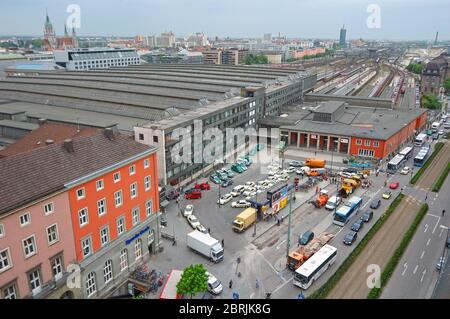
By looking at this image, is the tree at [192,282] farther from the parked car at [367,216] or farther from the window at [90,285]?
the parked car at [367,216]

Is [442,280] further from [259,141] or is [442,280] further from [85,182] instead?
[259,141]

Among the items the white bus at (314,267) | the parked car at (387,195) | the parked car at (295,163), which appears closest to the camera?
the white bus at (314,267)

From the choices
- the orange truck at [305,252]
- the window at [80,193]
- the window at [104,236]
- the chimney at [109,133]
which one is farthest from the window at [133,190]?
the orange truck at [305,252]

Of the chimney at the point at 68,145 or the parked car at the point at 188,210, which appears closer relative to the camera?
the chimney at the point at 68,145

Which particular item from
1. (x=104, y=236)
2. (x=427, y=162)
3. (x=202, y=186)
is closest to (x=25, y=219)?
(x=104, y=236)

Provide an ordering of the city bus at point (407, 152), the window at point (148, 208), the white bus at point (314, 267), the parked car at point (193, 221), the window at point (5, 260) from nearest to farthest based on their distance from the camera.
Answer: the window at point (5, 260)
the white bus at point (314, 267)
the window at point (148, 208)
the parked car at point (193, 221)
the city bus at point (407, 152)

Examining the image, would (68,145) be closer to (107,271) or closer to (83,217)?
(83,217)

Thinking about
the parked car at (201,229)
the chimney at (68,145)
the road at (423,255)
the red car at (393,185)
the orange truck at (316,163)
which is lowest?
the parked car at (201,229)
